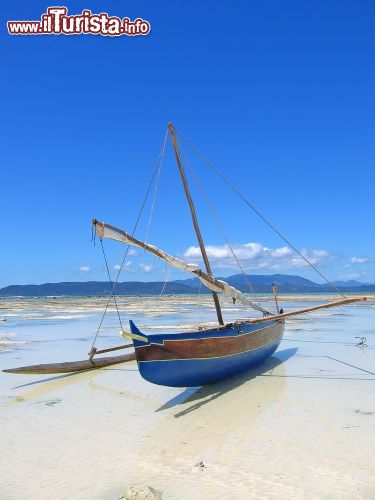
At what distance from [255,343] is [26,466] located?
24.8 feet

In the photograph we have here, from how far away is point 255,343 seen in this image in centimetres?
1227

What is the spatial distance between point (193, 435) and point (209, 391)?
3.15m

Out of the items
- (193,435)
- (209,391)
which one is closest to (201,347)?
A: (209,391)

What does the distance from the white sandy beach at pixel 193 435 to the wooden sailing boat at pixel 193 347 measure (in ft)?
1.51

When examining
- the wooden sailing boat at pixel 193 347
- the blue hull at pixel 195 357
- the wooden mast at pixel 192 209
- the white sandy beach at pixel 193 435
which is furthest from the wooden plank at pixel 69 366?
the blue hull at pixel 195 357

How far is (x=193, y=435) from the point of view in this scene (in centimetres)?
741

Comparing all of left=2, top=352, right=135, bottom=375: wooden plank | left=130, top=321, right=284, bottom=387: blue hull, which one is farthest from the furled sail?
left=2, top=352, right=135, bottom=375: wooden plank

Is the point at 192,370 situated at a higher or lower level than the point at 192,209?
lower

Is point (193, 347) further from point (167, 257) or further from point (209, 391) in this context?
point (167, 257)

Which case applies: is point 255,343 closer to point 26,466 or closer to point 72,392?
point 72,392

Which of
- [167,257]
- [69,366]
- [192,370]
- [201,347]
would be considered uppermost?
[167,257]

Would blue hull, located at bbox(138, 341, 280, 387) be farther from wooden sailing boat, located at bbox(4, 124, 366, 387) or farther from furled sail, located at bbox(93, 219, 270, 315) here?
furled sail, located at bbox(93, 219, 270, 315)

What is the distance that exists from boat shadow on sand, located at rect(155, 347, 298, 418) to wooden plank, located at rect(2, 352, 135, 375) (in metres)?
3.76

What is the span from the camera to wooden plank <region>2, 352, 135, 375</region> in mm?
11852
